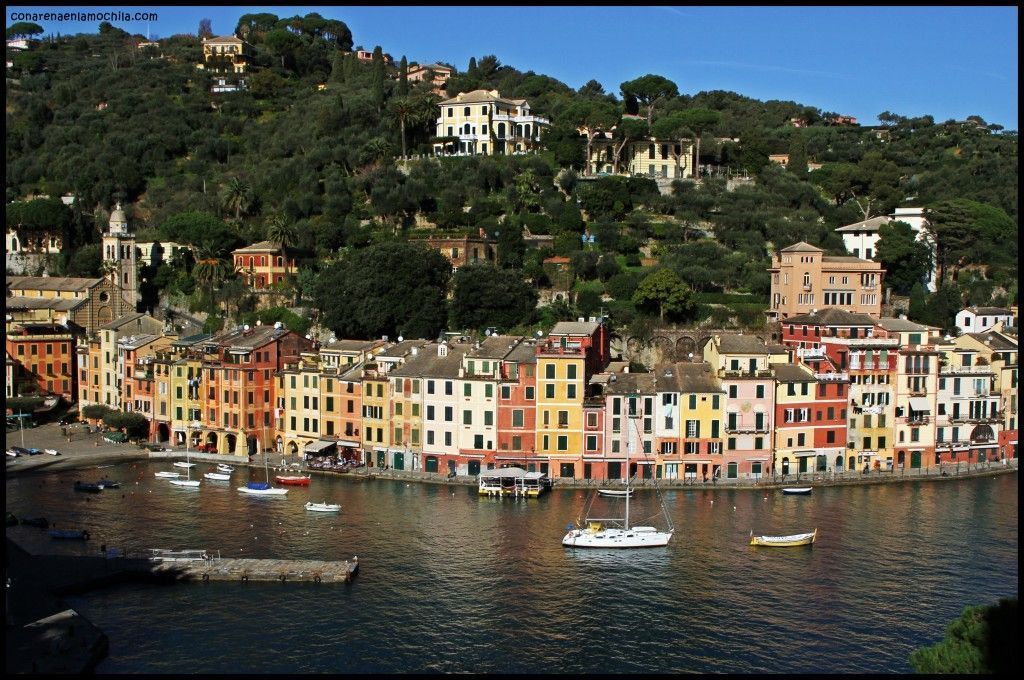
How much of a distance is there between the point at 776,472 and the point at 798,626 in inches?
720

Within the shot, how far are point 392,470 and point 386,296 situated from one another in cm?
1516

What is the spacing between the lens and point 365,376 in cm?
4997

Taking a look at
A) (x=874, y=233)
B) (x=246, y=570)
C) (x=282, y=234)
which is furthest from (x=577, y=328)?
(x=874, y=233)

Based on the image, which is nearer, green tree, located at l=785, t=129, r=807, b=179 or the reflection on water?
the reflection on water

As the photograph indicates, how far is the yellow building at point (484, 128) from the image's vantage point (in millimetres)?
85625

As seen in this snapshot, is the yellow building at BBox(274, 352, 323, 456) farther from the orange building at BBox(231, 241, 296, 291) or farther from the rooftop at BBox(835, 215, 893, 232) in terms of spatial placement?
the rooftop at BBox(835, 215, 893, 232)

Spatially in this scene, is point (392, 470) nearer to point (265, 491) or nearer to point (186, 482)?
point (265, 491)

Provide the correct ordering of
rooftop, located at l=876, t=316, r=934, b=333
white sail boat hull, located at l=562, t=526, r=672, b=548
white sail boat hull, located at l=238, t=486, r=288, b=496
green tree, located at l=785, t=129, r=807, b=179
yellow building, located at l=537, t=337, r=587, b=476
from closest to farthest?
white sail boat hull, located at l=562, t=526, r=672, b=548 < white sail boat hull, located at l=238, t=486, r=288, b=496 < yellow building, located at l=537, t=337, r=587, b=476 < rooftop, located at l=876, t=316, r=934, b=333 < green tree, located at l=785, t=129, r=807, b=179

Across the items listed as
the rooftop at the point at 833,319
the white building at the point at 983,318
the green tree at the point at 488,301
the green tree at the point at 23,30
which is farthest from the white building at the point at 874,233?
the green tree at the point at 23,30

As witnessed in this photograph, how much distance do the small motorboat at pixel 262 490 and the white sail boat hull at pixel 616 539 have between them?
13.0 meters

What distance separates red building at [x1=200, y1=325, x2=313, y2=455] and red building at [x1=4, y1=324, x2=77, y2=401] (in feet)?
42.7

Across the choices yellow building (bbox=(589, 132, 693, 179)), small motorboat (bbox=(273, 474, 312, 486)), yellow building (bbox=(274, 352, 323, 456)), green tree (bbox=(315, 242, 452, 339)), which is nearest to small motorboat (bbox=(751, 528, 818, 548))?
small motorboat (bbox=(273, 474, 312, 486))

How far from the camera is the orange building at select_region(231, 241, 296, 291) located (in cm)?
7081

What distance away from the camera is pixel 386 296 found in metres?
60.9
